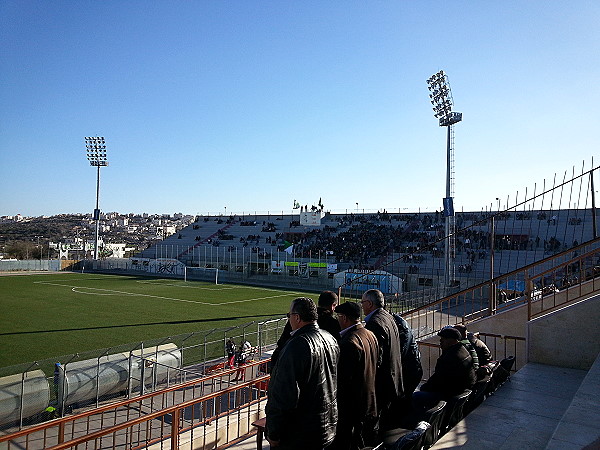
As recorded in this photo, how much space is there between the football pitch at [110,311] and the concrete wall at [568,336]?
15.6m

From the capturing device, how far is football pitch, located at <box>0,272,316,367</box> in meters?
19.0

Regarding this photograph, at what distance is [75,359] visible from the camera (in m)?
12.3

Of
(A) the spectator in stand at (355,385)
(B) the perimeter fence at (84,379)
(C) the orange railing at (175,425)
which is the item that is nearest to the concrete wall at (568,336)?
(C) the orange railing at (175,425)

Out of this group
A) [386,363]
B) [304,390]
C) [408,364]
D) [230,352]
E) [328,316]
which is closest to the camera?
[304,390]

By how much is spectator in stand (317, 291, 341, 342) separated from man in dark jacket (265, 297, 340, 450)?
99cm

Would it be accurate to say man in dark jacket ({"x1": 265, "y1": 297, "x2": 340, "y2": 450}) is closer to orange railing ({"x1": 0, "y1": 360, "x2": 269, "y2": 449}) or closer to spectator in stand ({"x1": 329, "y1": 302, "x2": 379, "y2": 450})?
A: spectator in stand ({"x1": 329, "y1": 302, "x2": 379, "y2": 450})

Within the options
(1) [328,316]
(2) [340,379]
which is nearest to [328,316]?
(1) [328,316]

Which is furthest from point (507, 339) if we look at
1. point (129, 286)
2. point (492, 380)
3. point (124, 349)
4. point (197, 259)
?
point (197, 259)

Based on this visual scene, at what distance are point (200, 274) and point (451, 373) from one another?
156ft

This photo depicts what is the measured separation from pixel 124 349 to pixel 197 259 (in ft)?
146

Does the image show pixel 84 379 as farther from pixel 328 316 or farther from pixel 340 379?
pixel 340 379

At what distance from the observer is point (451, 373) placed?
5.21 metres

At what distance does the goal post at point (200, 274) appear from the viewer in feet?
163

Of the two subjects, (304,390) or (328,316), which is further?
(328,316)
